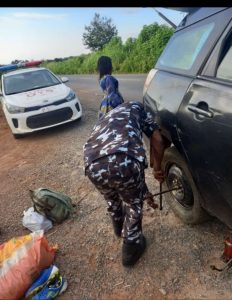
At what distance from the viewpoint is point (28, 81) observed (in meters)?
8.52

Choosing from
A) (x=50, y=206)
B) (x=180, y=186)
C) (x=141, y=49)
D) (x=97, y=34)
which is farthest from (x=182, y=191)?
(x=97, y=34)

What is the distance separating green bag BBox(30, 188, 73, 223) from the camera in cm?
355

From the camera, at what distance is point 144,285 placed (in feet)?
8.46

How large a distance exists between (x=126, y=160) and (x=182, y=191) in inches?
30.7

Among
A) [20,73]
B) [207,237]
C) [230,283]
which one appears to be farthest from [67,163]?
[20,73]

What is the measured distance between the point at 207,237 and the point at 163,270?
0.52m

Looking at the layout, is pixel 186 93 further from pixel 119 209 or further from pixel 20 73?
Answer: pixel 20 73

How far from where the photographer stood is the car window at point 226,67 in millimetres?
2156

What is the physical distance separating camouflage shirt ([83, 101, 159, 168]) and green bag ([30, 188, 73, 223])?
1216mm

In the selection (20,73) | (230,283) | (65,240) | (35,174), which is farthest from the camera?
(20,73)

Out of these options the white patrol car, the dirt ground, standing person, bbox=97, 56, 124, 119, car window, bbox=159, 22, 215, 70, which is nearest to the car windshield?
the white patrol car

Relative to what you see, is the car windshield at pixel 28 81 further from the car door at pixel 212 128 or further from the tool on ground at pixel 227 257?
the tool on ground at pixel 227 257

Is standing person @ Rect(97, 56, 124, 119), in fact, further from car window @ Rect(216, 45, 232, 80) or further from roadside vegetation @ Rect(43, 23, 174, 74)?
roadside vegetation @ Rect(43, 23, 174, 74)

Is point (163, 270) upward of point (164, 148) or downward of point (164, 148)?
downward
